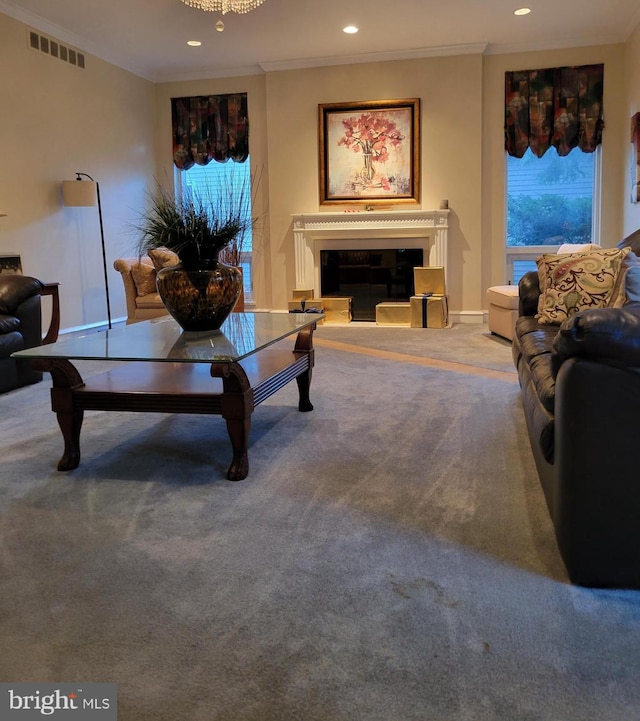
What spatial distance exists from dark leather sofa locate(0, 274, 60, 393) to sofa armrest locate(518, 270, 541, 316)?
112 inches

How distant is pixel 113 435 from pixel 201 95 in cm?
575

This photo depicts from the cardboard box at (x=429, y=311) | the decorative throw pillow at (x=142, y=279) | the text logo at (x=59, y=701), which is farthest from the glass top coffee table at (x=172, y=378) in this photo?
the cardboard box at (x=429, y=311)

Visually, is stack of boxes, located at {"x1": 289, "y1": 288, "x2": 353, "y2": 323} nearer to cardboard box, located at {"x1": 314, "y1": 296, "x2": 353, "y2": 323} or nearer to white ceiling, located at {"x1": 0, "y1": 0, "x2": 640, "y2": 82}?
cardboard box, located at {"x1": 314, "y1": 296, "x2": 353, "y2": 323}

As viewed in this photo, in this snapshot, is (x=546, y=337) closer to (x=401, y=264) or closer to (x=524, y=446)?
(x=524, y=446)

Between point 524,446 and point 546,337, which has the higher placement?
point 546,337

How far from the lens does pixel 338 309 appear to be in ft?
23.3

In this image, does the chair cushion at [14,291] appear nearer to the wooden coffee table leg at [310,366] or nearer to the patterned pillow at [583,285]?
the wooden coffee table leg at [310,366]

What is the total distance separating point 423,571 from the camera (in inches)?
65.4

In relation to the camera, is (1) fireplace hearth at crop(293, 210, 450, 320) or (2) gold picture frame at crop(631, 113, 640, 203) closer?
(2) gold picture frame at crop(631, 113, 640, 203)

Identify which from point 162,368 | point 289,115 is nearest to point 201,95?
point 289,115

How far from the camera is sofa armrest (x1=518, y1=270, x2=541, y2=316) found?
354cm

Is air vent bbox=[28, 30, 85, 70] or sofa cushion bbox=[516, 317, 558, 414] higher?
air vent bbox=[28, 30, 85, 70]

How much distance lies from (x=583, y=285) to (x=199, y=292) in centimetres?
188

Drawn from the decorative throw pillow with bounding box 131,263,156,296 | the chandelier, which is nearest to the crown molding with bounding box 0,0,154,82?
the chandelier
